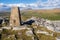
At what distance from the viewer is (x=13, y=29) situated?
141ft

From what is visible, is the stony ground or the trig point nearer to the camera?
the stony ground

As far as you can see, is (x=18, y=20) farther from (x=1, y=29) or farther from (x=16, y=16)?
(x=1, y=29)

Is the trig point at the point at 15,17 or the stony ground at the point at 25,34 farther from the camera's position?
the trig point at the point at 15,17

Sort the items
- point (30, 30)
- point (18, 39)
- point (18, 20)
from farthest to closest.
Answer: point (18, 20) < point (30, 30) < point (18, 39)

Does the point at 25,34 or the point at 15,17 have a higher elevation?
the point at 15,17

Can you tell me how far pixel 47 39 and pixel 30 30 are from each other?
15.1 feet

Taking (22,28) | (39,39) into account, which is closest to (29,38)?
(39,39)

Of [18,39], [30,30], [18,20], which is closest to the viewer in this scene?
[18,39]

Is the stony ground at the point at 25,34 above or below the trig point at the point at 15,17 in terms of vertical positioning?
below

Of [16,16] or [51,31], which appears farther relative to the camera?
[16,16]

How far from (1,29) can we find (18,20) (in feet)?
18.9

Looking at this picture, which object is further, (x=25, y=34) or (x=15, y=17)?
(x=15, y=17)

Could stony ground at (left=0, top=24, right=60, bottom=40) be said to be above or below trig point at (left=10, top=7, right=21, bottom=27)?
below

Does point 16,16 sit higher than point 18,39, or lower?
higher
